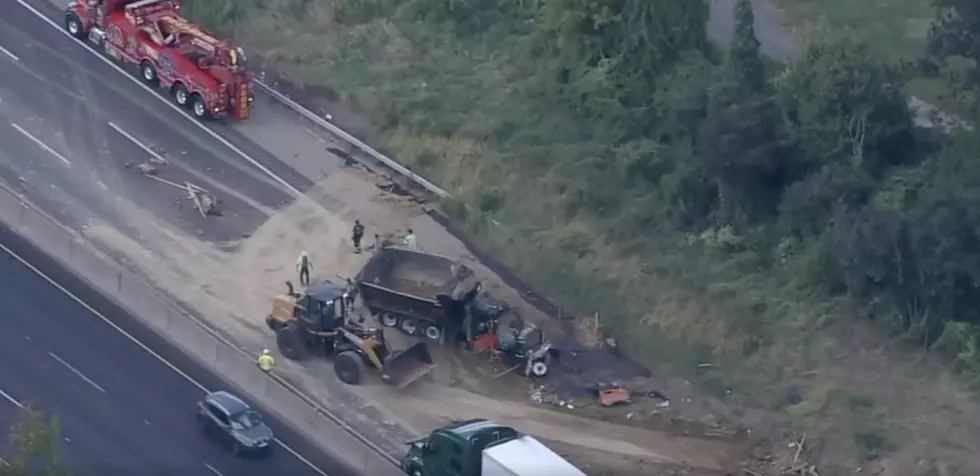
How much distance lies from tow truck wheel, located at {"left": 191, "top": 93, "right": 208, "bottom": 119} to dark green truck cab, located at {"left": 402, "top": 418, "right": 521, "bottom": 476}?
18.3 m

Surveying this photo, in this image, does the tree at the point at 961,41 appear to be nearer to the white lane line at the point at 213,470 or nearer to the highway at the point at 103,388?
the highway at the point at 103,388

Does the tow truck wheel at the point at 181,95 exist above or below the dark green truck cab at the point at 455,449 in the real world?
above

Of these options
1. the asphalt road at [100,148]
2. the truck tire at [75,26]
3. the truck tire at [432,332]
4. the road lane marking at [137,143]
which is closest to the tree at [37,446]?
the truck tire at [432,332]

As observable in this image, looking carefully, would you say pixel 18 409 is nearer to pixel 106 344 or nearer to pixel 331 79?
pixel 106 344

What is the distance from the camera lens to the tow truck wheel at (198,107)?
181 feet

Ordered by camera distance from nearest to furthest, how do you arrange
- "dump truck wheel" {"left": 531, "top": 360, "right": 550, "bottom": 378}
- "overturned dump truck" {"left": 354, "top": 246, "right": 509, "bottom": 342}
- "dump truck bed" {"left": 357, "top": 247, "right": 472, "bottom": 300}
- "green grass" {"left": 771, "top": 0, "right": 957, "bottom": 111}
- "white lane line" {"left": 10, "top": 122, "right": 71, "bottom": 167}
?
"dump truck wheel" {"left": 531, "top": 360, "right": 550, "bottom": 378} < "overturned dump truck" {"left": 354, "top": 246, "right": 509, "bottom": 342} < "dump truck bed" {"left": 357, "top": 247, "right": 472, "bottom": 300} < "white lane line" {"left": 10, "top": 122, "right": 71, "bottom": 167} < "green grass" {"left": 771, "top": 0, "right": 957, "bottom": 111}

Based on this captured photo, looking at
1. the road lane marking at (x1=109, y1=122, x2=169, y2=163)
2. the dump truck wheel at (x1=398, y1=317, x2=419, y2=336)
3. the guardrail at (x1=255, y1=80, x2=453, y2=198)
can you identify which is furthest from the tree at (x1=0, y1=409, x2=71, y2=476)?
the guardrail at (x1=255, y1=80, x2=453, y2=198)

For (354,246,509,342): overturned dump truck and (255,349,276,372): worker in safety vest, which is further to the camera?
(354,246,509,342): overturned dump truck

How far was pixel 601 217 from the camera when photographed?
5138cm

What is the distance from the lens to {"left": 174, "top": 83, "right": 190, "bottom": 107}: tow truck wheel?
55.7 metres

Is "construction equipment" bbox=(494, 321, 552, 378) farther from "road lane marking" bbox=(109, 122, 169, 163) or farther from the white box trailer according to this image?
"road lane marking" bbox=(109, 122, 169, 163)

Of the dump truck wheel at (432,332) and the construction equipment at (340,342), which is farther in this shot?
the dump truck wheel at (432,332)

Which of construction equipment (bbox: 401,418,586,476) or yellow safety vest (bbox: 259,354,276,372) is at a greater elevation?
construction equipment (bbox: 401,418,586,476)

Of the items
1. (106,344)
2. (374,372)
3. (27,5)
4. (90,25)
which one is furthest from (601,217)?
(27,5)
